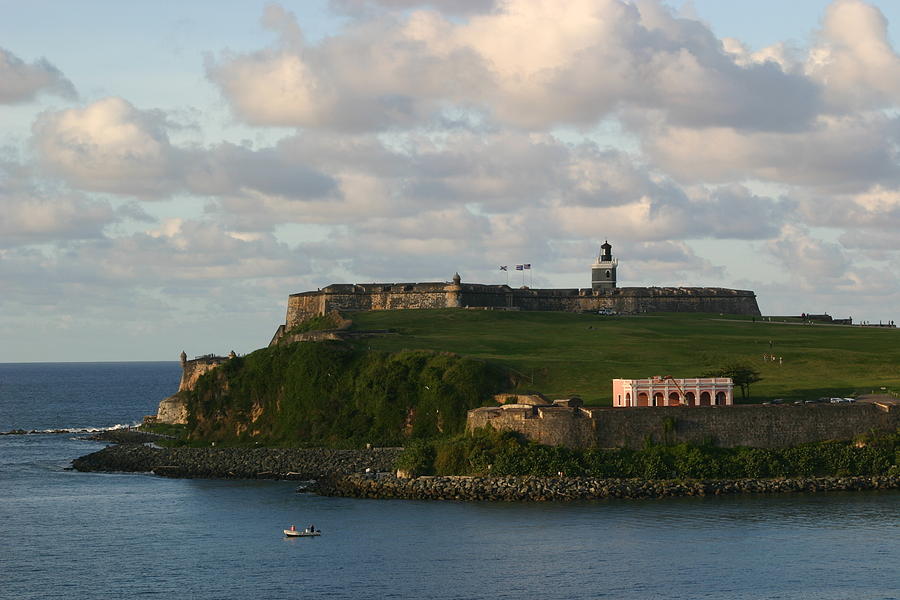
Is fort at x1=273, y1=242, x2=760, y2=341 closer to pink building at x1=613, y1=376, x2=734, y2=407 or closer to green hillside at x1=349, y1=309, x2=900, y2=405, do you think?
green hillside at x1=349, y1=309, x2=900, y2=405

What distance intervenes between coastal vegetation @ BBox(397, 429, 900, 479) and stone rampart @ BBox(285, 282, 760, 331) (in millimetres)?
63965

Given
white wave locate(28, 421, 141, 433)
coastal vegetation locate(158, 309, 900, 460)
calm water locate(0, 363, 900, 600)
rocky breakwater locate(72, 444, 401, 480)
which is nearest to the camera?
calm water locate(0, 363, 900, 600)

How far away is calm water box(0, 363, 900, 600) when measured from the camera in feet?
175

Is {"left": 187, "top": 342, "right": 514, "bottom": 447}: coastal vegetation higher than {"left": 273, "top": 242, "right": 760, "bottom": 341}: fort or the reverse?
the reverse

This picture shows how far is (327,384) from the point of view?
9794cm

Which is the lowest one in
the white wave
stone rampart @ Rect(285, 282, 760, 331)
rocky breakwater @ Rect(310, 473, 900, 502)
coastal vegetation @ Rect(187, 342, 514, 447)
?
rocky breakwater @ Rect(310, 473, 900, 502)

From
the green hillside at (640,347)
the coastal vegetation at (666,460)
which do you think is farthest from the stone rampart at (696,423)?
the green hillside at (640,347)

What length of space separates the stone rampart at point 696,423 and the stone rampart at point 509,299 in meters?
63.0

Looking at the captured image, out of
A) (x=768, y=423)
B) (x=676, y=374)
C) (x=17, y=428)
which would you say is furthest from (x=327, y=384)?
(x=17, y=428)

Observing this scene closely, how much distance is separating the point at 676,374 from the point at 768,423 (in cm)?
1679

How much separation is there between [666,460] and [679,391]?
319 inches

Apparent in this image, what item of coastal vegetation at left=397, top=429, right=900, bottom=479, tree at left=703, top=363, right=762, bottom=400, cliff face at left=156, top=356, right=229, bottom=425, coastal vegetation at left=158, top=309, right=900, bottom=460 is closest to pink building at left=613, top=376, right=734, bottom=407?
tree at left=703, top=363, right=762, bottom=400

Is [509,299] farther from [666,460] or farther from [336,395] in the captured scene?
[666,460]

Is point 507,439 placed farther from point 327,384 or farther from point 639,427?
point 327,384
